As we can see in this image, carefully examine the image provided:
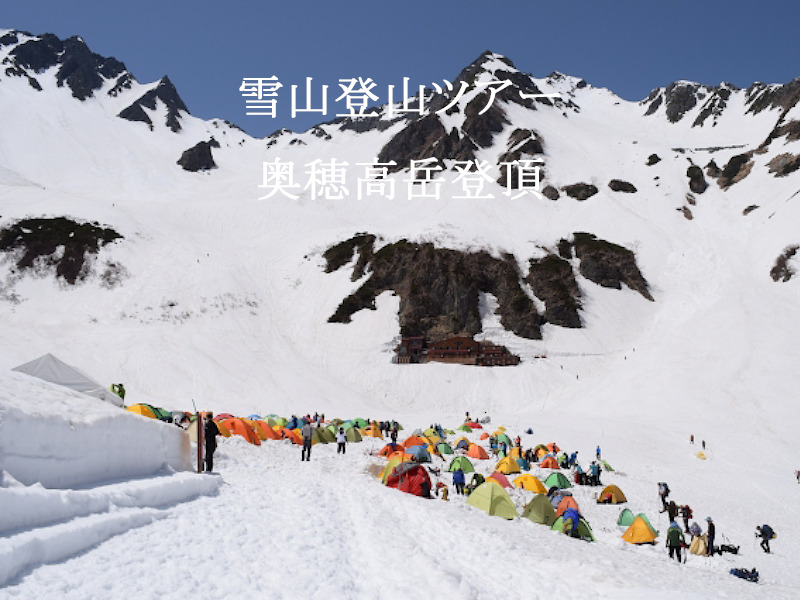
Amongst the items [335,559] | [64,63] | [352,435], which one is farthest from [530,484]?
[64,63]

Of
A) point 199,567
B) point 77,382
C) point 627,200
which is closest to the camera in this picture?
point 199,567

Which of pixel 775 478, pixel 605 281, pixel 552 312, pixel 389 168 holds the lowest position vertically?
pixel 775 478

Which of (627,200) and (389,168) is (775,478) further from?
(389,168)

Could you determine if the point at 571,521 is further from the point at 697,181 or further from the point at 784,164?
the point at 784,164

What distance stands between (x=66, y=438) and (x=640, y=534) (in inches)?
744

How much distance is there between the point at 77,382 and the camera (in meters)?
24.0

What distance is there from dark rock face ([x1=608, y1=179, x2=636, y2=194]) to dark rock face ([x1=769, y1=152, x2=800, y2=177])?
26.7 m

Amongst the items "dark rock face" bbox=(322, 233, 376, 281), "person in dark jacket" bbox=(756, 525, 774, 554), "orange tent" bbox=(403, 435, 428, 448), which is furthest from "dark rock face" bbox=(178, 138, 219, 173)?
"person in dark jacket" bbox=(756, 525, 774, 554)

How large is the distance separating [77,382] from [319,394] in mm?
30807

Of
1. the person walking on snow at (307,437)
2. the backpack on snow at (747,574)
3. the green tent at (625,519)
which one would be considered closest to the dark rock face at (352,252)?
the person walking on snow at (307,437)

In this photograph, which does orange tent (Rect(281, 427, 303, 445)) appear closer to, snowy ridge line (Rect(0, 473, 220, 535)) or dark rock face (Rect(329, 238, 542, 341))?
snowy ridge line (Rect(0, 473, 220, 535))

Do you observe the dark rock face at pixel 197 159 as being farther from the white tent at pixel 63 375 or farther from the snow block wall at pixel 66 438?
the snow block wall at pixel 66 438

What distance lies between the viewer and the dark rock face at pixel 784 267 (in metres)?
74.6

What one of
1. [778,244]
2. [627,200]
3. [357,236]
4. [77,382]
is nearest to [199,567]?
[77,382]
